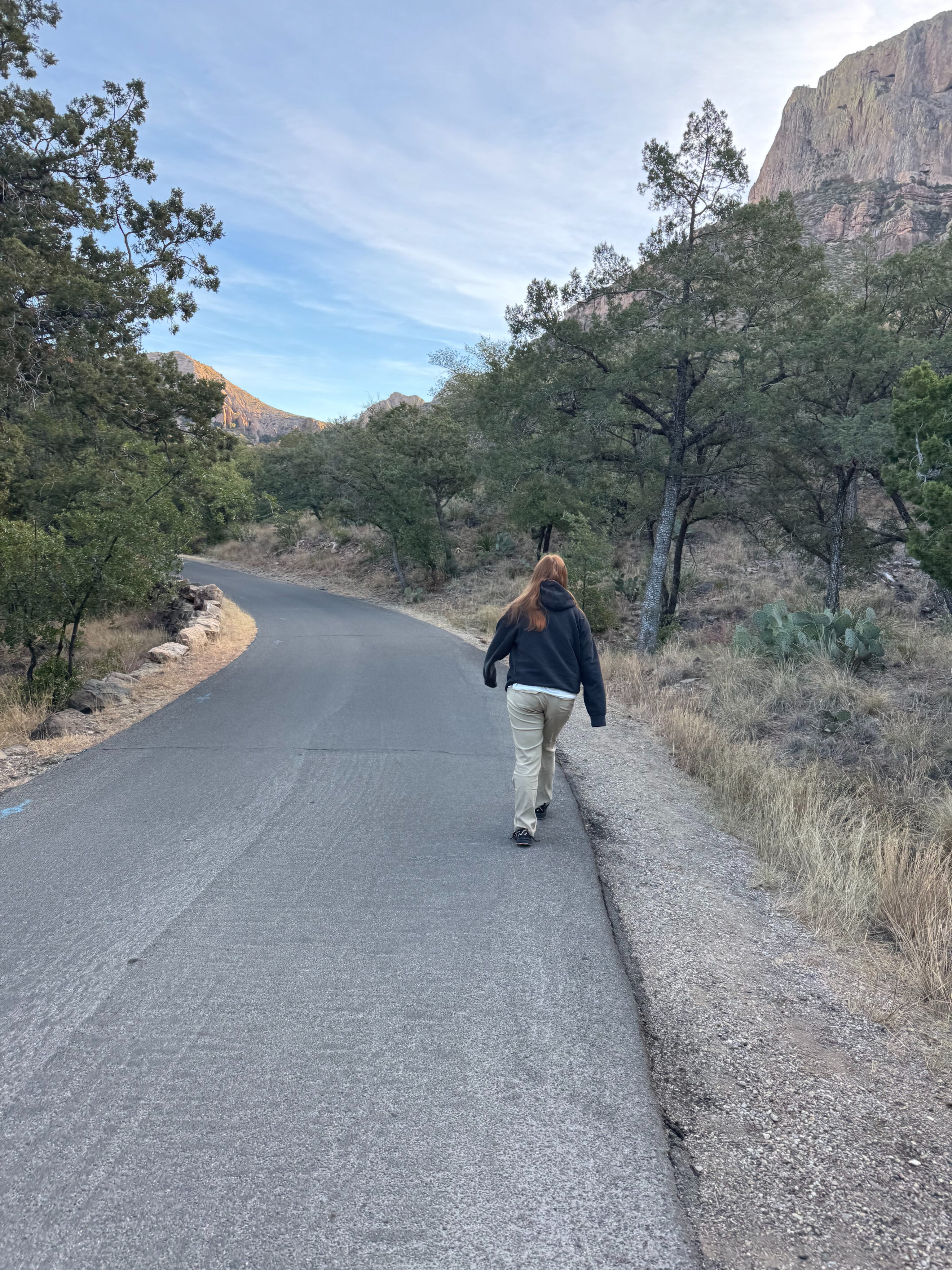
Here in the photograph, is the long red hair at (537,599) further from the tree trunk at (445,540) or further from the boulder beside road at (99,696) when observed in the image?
the tree trunk at (445,540)

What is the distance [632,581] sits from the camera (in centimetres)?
2339

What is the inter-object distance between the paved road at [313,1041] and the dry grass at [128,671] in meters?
1.74

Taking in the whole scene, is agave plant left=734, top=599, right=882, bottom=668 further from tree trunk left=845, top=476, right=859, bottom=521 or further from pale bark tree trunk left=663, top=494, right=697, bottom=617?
tree trunk left=845, top=476, right=859, bottom=521

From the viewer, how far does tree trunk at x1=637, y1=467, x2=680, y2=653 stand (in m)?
16.7

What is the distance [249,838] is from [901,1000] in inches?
154

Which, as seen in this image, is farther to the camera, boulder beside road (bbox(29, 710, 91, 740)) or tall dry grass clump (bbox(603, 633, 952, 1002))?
boulder beside road (bbox(29, 710, 91, 740))

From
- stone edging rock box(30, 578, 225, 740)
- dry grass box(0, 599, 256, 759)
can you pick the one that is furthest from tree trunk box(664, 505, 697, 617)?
stone edging rock box(30, 578, 225, 740)

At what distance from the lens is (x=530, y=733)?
503 cm

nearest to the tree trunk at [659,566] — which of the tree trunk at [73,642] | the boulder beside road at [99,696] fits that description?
the boulder beside road at [99,696]

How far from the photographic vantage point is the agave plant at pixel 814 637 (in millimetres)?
11445

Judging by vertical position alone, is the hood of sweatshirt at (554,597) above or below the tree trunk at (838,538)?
below

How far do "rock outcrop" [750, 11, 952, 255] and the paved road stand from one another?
91.2 m

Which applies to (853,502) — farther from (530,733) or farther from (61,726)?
(61,726)

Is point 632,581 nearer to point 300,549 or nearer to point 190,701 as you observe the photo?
point 190,701
